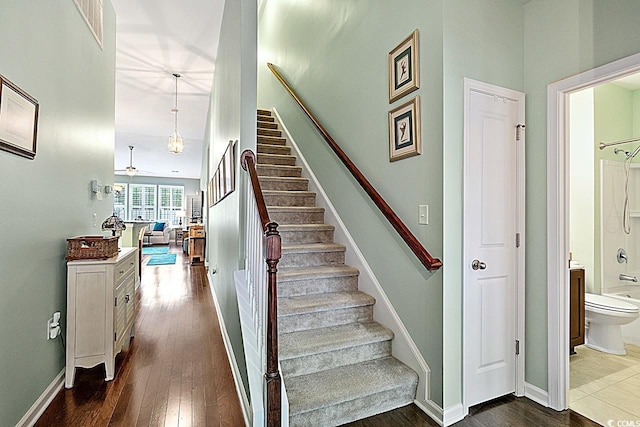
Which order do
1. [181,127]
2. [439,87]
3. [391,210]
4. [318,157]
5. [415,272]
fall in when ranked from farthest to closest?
[181,127] < [318,157] < [391,210] < [415,272] < [439,87]

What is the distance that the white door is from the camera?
79.4 inches

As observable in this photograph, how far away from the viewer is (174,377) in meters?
2.48

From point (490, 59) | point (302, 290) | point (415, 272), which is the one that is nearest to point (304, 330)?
point (302, 290)

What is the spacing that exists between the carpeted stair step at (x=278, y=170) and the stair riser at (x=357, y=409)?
2576mm

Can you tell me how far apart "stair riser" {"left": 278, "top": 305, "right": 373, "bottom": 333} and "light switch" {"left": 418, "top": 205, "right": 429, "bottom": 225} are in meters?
0.87

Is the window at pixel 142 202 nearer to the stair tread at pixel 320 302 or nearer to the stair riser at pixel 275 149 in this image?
the stair riser at pixel 275 149

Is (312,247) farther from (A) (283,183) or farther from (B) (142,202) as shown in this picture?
(B) (142,202)

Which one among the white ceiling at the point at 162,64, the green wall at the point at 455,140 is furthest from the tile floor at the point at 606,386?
the white ceiling at the point at 162,64

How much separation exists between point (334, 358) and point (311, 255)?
0.96 m

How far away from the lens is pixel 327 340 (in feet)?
7.07

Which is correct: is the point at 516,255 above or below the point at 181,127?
below

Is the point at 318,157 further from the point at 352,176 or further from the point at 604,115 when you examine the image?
the point at 604,115

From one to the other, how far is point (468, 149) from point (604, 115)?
2.55 meters

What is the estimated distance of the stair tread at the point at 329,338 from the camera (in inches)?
80.0
